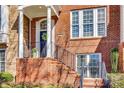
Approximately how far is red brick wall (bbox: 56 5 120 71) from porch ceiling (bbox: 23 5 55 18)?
780mm

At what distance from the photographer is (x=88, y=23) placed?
14445 millimetres

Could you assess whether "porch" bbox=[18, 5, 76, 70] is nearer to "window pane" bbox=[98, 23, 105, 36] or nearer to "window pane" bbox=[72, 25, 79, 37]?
"window pane" bbox=[72, 25, 79, 37]

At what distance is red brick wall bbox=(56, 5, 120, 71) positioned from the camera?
14041mm

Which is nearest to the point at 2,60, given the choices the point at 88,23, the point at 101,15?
the point at 88,23

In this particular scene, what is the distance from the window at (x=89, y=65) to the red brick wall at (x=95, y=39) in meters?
0.21

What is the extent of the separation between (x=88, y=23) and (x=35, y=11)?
7.49 feet

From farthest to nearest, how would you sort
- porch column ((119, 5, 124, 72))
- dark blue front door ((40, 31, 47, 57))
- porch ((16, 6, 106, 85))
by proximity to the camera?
dark blue front door ((40, 31, 47, 57)) → porch ((16, 6, 106, 85)) → porch column ((119, 5, 124, 72))

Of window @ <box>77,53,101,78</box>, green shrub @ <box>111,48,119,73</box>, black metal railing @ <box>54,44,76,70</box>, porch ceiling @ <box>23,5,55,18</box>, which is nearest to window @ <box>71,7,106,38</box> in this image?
black metal railing @ <box>54,44,76,70</box>

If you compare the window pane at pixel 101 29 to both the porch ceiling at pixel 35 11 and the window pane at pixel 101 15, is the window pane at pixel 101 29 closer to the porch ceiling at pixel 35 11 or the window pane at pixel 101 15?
the window pane at pixel 101 15

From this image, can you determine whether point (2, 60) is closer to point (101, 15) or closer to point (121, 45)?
point (101, 15)

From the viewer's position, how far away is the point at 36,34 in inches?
613

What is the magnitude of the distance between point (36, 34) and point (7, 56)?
1630 millimetres

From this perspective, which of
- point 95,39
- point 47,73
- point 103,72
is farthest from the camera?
point 95,39

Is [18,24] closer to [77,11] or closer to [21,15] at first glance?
[21,15]
